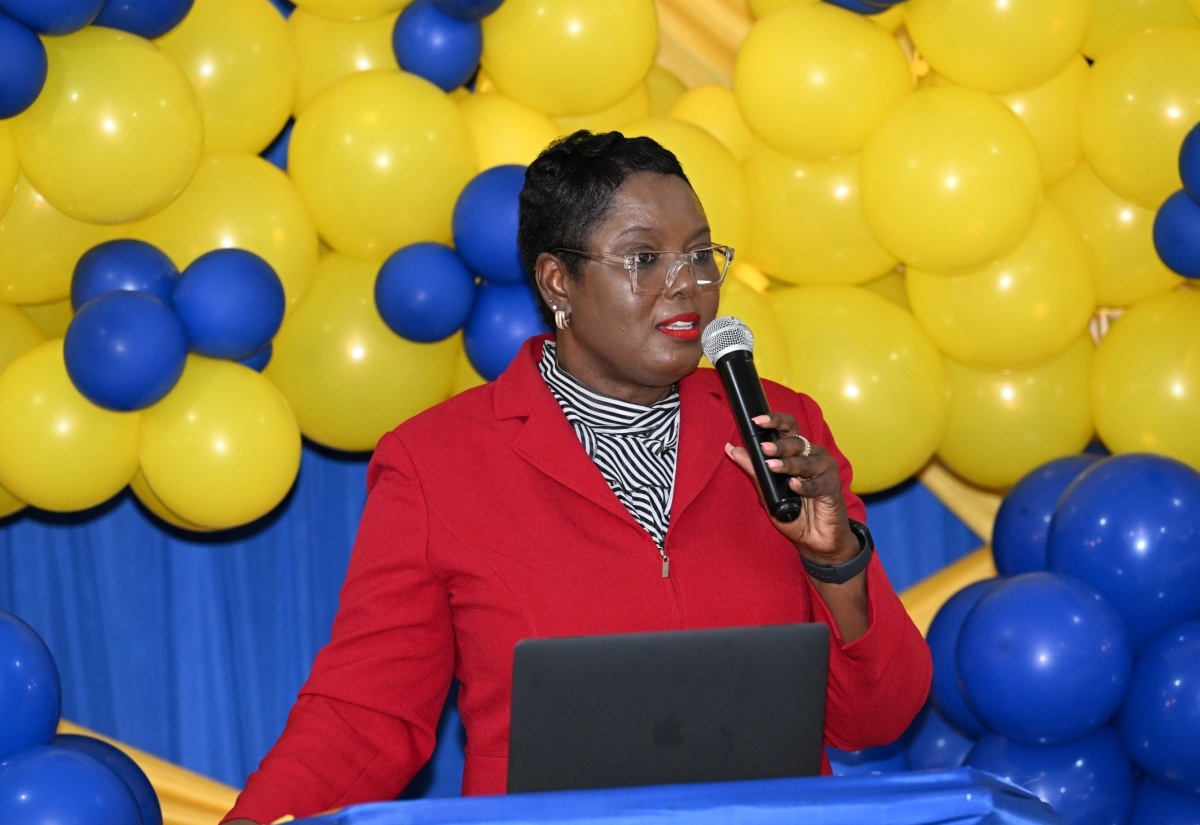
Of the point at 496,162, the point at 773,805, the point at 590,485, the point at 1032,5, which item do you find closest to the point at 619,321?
the point at 590,485

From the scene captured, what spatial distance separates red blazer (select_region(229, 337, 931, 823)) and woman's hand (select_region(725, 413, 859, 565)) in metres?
0.08

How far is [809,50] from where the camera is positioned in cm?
302

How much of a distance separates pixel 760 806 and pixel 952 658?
75.3 inches

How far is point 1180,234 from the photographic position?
3.03m

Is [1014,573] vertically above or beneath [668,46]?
beneath

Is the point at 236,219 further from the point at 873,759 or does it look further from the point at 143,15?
the point at 873,759

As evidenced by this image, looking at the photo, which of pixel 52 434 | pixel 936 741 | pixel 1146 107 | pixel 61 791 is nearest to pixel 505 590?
pixel 61 791

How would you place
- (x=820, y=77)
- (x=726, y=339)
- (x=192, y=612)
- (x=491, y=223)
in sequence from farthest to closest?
(x=192, y=612) < (x=820, y=77) < (x=491, y=223) < (x=726, y=339)

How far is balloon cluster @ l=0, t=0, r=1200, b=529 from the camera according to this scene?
2727mm

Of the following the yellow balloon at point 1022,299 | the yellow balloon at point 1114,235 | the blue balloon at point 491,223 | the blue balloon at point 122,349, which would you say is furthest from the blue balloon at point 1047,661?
the blue balloon at point 122,349

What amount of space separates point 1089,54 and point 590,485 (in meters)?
2.06

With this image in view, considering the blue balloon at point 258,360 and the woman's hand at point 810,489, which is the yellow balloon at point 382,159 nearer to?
the blue balloon at point 258,360

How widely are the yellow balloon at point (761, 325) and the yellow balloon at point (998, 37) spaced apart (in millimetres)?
642

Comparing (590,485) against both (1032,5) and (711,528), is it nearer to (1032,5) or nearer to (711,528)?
(711,528)
